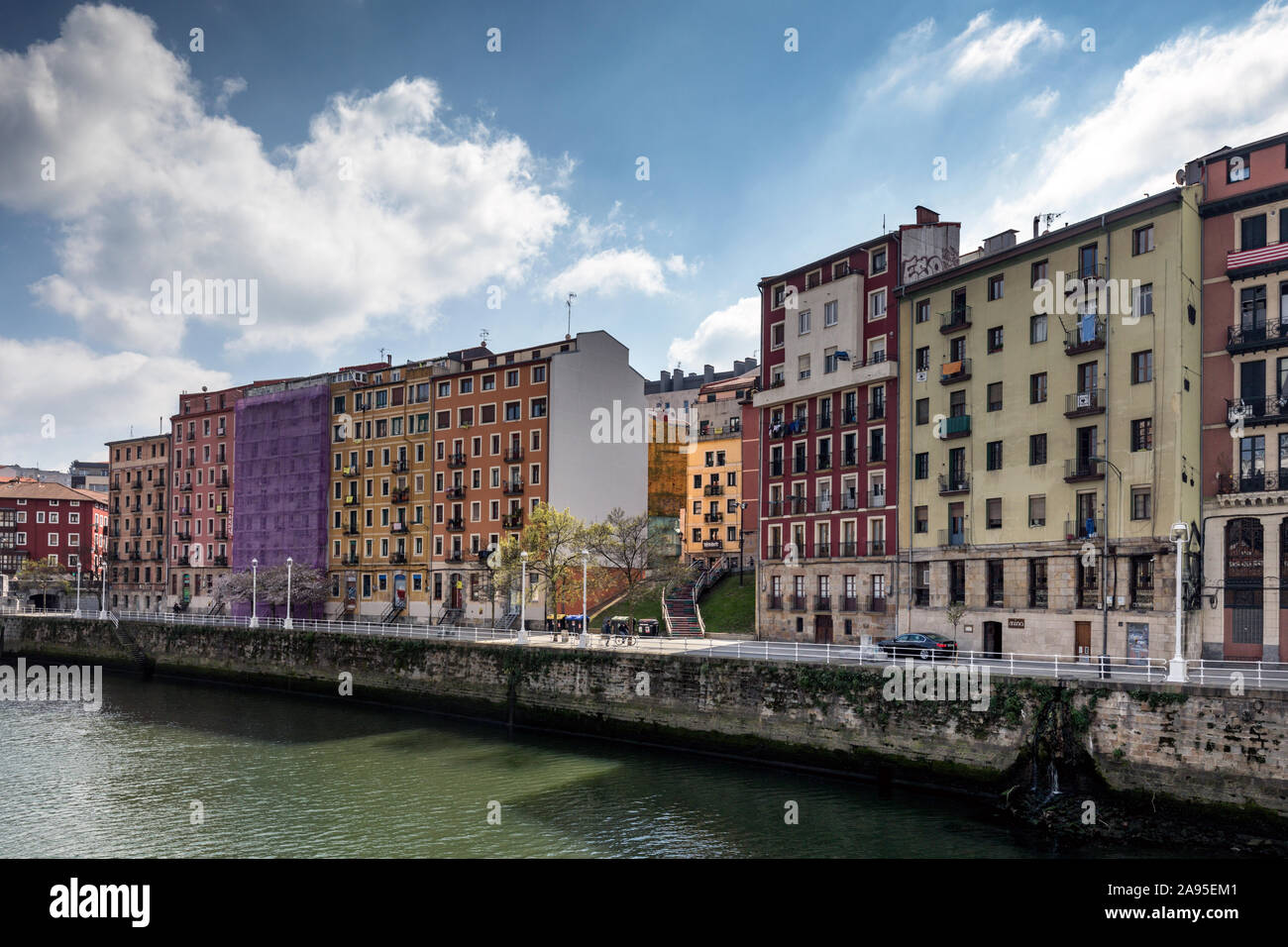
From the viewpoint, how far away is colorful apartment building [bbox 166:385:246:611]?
94625 mm

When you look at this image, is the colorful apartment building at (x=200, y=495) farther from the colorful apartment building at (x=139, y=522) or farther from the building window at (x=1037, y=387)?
the building window at (x=1037, y=387)

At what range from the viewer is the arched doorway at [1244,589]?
3753 cm

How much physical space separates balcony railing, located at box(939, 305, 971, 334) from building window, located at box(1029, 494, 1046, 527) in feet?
32.5

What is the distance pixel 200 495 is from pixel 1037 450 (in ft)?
278

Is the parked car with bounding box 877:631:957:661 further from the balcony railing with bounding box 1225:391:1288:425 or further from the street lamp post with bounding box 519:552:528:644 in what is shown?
the street lamp post with bounding box 519:552:528:644

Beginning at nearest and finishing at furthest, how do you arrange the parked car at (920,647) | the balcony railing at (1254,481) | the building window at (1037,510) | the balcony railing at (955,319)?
the parked car at (920,647) → the balcony railing at (1254,481) → the building window at (1037,510) → the balcony railing at (955,319)

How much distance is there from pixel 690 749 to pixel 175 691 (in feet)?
127

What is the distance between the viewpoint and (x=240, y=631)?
208ft

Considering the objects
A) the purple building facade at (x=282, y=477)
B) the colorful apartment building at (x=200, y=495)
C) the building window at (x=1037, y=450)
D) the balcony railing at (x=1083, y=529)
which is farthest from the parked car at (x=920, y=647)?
the colorful apartment building at (x=200, y=495)

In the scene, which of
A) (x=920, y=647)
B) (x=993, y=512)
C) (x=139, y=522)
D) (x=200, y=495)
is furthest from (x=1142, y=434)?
(x=139, y=522)

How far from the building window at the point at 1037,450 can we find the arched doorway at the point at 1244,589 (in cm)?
830
